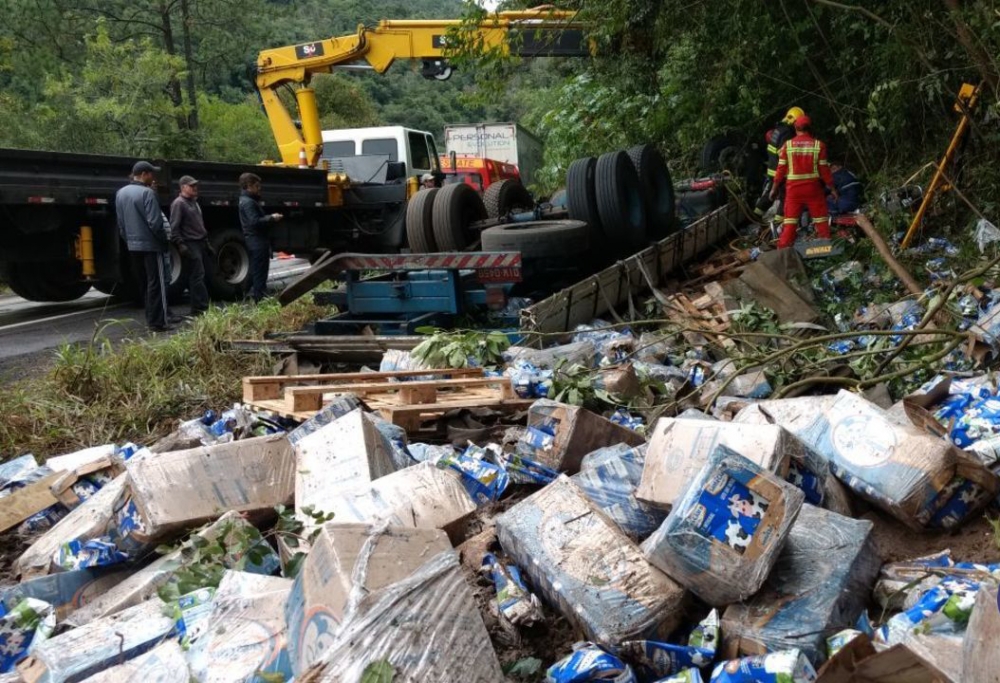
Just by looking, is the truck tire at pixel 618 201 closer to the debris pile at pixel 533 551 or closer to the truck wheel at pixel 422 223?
the truck wheel at pixel 422 223

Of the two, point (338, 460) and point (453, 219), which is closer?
point (338, 460)

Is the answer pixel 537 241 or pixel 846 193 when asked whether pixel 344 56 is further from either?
pixel 846 193

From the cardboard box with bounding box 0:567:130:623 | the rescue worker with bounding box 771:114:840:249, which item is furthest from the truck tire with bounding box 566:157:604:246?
the cardboard box with bounding box 0:567:130:623

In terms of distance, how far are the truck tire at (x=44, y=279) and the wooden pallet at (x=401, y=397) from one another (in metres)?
5.86

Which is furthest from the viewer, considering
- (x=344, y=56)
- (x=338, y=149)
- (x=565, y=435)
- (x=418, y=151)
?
(x=338, y=149)

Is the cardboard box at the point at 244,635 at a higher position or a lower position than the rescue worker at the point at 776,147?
lower

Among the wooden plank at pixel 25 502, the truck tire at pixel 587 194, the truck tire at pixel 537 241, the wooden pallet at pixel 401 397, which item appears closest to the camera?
the wooden plank at pixel 25 502

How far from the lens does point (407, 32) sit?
11680 millimetres

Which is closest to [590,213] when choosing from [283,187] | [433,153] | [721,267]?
[721,267]

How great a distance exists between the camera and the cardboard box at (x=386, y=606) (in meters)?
2.04

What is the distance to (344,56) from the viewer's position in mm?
11852

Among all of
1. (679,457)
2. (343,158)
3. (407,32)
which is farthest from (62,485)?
(343,158)

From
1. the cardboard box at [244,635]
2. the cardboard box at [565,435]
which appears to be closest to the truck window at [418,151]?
the cardboard box at [565,435]

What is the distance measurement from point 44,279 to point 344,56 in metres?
4.61
